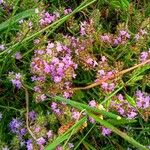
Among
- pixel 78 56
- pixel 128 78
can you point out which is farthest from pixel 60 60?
pixel 128 78

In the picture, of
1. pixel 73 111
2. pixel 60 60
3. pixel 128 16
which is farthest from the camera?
pixel 128 16

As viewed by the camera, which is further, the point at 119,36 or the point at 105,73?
the point at 119,36

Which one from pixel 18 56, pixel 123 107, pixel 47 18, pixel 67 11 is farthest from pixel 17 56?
pixel 123 107

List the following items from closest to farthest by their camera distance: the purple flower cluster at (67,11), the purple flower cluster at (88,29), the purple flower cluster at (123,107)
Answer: the purple flower cluster at (123,107), the purple flower cluster at (88,29), the purple flower cluster at (67,11)

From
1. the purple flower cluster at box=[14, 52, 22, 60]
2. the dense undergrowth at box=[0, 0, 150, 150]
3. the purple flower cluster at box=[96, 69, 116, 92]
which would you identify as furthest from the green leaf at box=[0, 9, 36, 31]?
the purple flower cluster at box=[96, 69, 116, 92]

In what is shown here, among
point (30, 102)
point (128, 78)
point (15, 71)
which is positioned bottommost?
point (128, 78)

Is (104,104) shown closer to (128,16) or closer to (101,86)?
(101,86)

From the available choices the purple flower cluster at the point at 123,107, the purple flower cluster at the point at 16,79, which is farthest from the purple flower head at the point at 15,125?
the purple flower cluster at the point at 123,107

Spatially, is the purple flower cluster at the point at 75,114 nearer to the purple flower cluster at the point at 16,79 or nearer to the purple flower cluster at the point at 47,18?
the purple flower cluster at the point at 16,79
